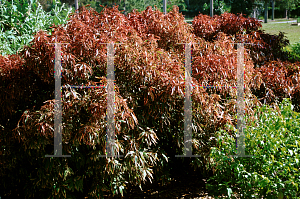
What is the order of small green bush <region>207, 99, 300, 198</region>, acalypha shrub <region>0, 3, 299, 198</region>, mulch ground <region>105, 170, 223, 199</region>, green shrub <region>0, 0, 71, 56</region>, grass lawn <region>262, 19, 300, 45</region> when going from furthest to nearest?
grass lawn <region>262, 19, 300, 45</region>, green shrub <region>0, 0, 71, 56</region>, mulch ground <region>105, 170, 223, 199</region>, acalypha shrub <region>0, 3, 299, 198</region>, small green bush <region>207, 99, 300, 198</region>

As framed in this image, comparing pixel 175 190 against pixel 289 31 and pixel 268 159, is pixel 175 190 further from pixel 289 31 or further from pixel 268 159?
pixel 289 31

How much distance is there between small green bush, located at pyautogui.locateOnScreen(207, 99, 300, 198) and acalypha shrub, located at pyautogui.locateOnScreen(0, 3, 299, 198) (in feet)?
1.40

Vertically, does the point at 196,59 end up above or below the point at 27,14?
below

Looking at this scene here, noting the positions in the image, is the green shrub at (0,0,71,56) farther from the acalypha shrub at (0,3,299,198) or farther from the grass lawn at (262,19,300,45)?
the grass lawn at (262,19,300,45)

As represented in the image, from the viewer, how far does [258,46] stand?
357 centimetres

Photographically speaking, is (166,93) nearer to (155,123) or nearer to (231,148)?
(155,123)

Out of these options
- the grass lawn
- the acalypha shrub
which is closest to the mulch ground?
the acalypha shrub

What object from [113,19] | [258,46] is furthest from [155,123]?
[258,46]

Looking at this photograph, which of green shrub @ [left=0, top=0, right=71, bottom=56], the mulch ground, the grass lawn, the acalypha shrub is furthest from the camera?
the grass lawn

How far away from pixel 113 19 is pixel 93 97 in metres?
1.07

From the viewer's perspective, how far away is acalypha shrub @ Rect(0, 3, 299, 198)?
2.15m

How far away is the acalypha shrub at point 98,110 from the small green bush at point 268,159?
0.43 metres

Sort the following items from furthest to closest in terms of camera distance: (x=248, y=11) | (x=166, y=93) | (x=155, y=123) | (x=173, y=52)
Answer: (x=248, y=11) < (x=173, y=52) < (x=155, y=123) < (x=166, y=93)

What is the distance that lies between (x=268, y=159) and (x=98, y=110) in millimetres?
1156
